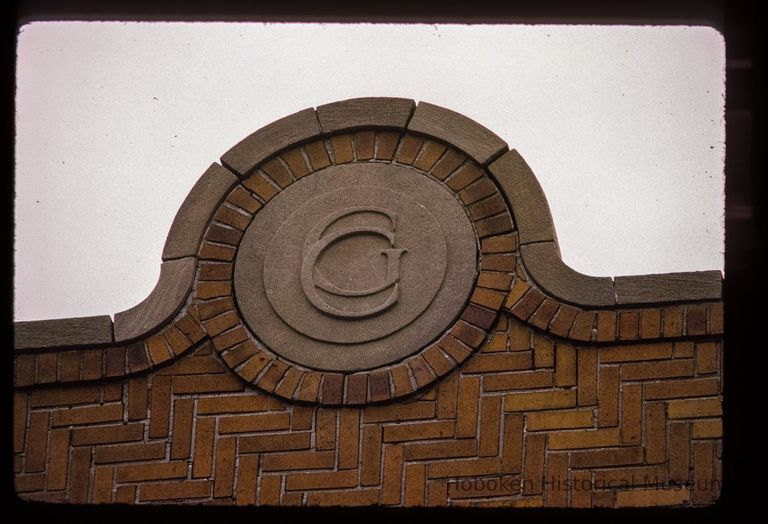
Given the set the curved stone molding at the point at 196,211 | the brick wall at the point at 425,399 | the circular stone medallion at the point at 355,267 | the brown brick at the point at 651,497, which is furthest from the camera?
the curved stone molding at the point at 196,211

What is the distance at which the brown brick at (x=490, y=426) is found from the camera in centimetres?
733

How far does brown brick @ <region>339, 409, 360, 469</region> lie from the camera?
289 inches

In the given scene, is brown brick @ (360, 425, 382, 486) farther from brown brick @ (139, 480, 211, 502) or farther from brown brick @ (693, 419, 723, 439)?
brown brick @ (693, 419, 723, 439)

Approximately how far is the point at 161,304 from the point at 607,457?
6.11ft

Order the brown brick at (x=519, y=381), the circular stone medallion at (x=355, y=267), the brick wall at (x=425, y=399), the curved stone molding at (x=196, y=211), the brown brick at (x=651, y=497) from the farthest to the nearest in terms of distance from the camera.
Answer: the curved stone molding at (x=196, y=211) < the circular stone medallion at (x=355, y=267) < the brown brick at (x=519, y=381) < the brick wall at (x=425, y=399) < the brown brick at (x=651, y=497)

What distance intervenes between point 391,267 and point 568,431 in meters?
0.95

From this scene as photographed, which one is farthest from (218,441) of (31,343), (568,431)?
(568,431)

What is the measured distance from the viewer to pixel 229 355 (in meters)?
7.50

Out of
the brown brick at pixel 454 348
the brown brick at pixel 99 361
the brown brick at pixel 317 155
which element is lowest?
the brown brick at pixel 99 361

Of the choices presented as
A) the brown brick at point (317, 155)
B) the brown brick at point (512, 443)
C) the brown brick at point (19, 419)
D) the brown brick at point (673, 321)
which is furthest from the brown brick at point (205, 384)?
the brown brick at point (673, 321)

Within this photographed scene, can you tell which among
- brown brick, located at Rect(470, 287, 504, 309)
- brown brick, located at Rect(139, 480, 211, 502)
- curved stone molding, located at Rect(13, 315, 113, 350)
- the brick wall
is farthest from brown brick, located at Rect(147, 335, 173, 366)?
brown brick, located at Rect(470, 287, 504, 309)

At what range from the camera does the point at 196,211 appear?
25.2 feet

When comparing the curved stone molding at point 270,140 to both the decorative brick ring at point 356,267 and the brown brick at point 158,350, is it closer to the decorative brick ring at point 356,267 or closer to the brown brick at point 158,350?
the decorative brick ring at point 356,267

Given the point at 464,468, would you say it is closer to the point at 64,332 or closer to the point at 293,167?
the point at 293,167
